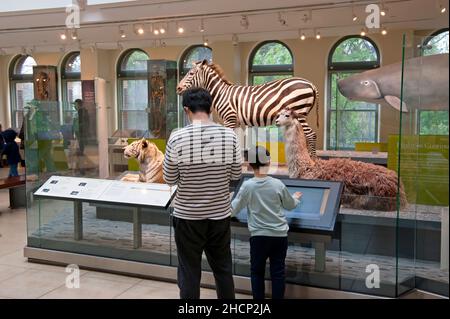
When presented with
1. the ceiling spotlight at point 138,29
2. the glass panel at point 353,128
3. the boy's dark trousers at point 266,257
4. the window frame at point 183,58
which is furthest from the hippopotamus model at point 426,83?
the window frame at point 183,58

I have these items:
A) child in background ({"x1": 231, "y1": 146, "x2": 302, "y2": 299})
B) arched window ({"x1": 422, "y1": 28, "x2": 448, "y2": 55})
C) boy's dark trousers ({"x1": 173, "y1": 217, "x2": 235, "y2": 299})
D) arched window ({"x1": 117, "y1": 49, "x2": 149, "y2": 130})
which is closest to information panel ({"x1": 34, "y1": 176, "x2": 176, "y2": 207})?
child in background ({"x1": 231, "y1": 146, "x2": 302, "y2": 299})

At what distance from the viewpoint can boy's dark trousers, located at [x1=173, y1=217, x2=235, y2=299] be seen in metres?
2.92

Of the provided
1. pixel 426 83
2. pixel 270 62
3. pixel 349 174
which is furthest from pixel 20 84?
pixel 426 83

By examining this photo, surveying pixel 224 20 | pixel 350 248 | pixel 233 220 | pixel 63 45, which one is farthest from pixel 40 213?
pixel 63 45

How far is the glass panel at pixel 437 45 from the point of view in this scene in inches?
126

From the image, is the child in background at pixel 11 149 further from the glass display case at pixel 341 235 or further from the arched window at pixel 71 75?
the arched window at pixel 71 75

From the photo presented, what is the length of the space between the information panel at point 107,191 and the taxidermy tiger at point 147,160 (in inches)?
28.6

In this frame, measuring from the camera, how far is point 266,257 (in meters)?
3.36

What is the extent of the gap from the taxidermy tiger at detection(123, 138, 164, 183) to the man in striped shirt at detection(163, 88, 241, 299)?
2554 mm

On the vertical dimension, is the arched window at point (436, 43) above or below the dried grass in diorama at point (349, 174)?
above

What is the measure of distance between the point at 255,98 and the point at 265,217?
3228 millimetres

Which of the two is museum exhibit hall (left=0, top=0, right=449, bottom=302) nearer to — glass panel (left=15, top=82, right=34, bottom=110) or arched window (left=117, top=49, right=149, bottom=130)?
arched window (left=117, top=49, right=149, bottom=130)

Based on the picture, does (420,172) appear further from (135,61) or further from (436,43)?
(135,61)

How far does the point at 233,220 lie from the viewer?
3.82 m
